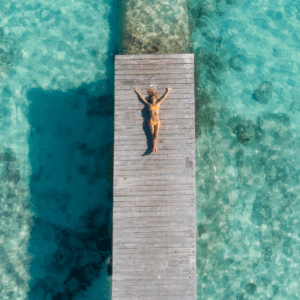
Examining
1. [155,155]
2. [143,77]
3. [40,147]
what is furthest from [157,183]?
[40,147]

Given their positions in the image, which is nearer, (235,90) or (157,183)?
(157,183)

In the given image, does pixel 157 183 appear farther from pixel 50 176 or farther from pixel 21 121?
pixel 21 121

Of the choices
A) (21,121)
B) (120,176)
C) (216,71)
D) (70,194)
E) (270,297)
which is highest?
(216,71)

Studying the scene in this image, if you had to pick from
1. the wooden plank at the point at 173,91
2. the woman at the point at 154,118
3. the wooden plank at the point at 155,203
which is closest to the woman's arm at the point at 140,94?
the wooden plank at the point at 173,91

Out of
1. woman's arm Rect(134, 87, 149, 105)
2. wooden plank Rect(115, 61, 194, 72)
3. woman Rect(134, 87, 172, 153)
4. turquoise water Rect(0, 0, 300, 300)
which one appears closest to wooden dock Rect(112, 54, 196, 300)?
wooden plank Rect(115, 61, 194, 72)

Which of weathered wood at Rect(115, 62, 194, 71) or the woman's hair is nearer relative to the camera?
the woman's hair

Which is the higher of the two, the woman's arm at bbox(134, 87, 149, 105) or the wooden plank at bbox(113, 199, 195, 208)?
the woman's arm at bbox(134, 87, 149, 105)

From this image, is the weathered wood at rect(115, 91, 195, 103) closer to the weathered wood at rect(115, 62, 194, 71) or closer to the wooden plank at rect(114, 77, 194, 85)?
the wooden plank at rect(114, 77, 194, 85)
